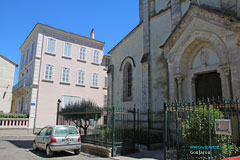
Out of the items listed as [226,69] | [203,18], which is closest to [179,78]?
[226,69]

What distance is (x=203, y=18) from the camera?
986 cm

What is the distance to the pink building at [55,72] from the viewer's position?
806 inches

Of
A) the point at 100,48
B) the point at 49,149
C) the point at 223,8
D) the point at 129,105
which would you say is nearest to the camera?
the point at 49,149

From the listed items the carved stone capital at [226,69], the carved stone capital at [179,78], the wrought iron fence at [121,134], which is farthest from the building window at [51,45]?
the carved stone capital at [226,69]

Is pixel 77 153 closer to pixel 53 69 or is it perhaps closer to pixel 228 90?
pixel 228 90

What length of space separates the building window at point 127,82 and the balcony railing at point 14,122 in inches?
387

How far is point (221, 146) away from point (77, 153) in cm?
593

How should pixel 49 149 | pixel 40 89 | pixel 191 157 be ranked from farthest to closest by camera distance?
pixel 40 89, pixel 49 149, pixel 191 157

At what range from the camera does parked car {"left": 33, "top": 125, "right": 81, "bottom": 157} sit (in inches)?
325

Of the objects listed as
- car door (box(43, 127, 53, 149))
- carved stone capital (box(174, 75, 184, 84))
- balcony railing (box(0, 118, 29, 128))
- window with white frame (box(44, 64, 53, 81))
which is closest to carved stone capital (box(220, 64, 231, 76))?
carved stone capital (box(174, 75, 184, 84))

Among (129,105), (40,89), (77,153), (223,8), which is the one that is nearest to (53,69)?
(40,89)

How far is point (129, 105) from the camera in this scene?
1490 cm

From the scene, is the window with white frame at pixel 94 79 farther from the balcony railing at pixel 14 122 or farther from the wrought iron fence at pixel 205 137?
the wrought iron fence at pixel 205 137

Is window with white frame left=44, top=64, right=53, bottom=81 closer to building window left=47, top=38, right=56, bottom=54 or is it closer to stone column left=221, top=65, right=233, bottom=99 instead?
building window left=47, top=38, right=56, bottom=54
